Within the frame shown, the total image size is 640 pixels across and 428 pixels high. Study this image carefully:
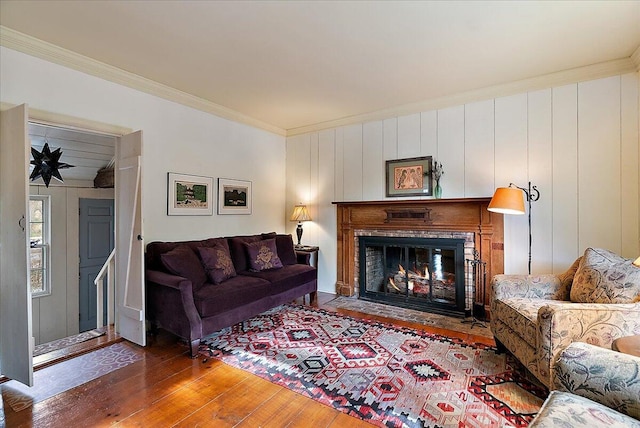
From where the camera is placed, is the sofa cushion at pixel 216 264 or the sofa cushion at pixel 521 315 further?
the sofa cushion at pixel 216 264

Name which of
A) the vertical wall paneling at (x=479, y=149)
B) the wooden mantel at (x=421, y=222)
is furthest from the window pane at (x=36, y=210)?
Result: the vertical wall paneling at (x=479, y=149)

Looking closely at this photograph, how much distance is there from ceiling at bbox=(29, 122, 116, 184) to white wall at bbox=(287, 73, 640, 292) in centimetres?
364

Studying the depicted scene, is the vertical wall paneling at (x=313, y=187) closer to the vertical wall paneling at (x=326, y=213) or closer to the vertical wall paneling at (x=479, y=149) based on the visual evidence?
the vertical wall paneling at (x=326, y=213)

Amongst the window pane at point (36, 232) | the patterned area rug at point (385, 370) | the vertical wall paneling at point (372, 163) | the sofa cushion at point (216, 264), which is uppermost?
the vertical wall paneling at point (372, 163)

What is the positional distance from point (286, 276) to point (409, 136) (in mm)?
2412

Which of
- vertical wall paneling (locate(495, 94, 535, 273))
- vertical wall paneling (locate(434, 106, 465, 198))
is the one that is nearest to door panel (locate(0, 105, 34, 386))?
vertical wall paneling (locate(434, 106, 465, 198))

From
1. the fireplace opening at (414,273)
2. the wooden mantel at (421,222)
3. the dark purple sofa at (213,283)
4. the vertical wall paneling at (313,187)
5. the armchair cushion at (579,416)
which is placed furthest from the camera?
the vertical wall paneling at (313,187)

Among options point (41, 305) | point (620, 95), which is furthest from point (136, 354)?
point (620, 95)

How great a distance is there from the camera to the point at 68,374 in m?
2.37

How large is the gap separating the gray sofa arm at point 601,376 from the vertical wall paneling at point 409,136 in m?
3.03

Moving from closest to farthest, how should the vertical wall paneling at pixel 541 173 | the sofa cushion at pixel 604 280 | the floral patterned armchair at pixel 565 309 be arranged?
the floral patterned armchair at pixel 565 309 < the sofa cushion at pixel 604 280 < the vertical wall paneling at pixel 541 173

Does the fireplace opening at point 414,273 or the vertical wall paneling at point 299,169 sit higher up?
the vertical wall paneling at point 299,169

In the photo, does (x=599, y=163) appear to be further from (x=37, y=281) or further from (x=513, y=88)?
(x=37, y=281)

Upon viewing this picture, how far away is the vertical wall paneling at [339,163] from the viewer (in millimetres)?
4633
